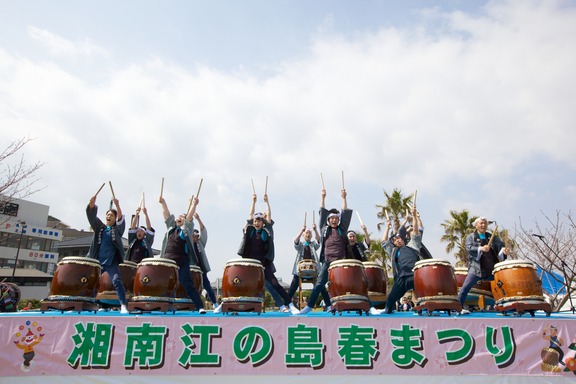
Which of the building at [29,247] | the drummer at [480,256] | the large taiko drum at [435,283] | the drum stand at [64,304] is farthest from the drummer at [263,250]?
the building at [29,247]

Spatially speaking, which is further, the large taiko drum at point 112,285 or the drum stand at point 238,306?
the large taiko drum at point 112,285

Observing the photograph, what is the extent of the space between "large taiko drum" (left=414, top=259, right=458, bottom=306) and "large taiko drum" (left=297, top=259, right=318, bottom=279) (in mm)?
3857

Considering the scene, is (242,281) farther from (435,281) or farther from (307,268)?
(307,268)

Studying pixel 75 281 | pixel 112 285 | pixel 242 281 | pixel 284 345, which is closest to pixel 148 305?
pixel 75 281

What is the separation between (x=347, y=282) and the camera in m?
5.89

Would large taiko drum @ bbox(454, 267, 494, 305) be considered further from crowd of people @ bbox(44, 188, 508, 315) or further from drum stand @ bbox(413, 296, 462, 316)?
drum stand @ bbox(413, 296, 462, 316)

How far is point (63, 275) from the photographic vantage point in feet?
19.9

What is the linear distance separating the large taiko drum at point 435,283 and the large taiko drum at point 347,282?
0.80 meters

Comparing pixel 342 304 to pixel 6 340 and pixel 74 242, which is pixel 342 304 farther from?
pixel 74 242

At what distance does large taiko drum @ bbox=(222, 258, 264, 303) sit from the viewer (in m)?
6.03

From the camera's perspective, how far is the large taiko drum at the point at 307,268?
9.52 m

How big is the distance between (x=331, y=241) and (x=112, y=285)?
4156mm

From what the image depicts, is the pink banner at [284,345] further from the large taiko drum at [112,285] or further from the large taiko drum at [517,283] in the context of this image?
the large taiko drum at [112,285]

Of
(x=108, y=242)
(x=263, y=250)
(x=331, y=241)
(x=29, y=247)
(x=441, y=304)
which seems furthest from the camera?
(x=29, y=247)
